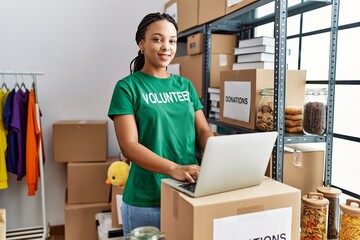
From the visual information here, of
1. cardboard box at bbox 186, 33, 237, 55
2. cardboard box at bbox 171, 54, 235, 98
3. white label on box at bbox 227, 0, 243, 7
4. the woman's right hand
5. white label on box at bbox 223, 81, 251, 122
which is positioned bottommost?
the woman's right hand

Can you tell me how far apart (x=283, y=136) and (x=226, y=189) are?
701mm

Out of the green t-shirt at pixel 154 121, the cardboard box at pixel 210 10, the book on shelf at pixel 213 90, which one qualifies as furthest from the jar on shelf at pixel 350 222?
the cardboard box at pixel 210 10

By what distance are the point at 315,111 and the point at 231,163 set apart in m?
0.84

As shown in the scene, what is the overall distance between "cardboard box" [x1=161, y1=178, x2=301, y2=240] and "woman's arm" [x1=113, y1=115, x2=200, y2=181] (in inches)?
2.5

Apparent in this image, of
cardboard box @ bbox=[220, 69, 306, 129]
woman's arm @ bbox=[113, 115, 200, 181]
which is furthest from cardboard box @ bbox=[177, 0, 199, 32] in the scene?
woman's arm @ bbox=[113, 115, 200, 181]

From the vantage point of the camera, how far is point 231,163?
90cm

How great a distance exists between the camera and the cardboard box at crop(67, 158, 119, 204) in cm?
266

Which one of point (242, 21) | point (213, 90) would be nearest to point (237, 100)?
point (213, 90)

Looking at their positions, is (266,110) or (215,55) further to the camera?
(215,55)

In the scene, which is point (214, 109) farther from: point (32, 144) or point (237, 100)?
point (32, 144)

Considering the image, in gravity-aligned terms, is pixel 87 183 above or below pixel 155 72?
below

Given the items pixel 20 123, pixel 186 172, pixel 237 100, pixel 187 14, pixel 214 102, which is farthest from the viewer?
pixel 187 14

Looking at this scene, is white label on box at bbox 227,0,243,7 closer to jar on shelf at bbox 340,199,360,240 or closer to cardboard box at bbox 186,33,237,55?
cardboard box at bbox 186,33,237,55

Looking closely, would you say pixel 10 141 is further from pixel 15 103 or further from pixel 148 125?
pixel 148 125
